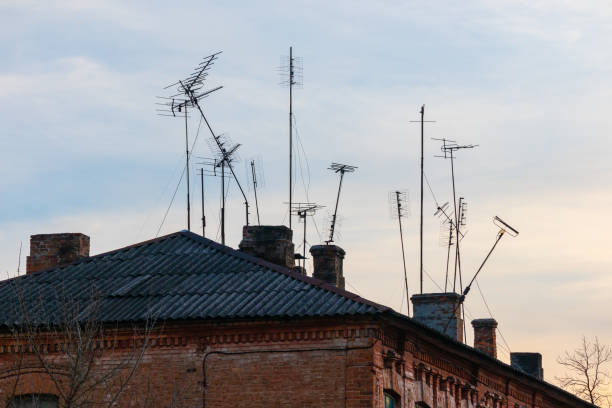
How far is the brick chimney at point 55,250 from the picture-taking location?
27453 mm

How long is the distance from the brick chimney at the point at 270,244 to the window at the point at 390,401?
450cm

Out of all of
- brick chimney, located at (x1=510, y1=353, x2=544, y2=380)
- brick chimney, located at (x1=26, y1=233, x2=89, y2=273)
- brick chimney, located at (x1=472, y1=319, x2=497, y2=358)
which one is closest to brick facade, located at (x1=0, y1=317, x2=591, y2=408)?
brick chimney, located at (x1=26, y1=233, x2=89, y2=273)

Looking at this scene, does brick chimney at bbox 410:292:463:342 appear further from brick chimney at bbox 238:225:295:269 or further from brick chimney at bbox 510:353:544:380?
brick chimney at bbox 510:353:544:380

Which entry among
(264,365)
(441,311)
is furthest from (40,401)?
(441,311)

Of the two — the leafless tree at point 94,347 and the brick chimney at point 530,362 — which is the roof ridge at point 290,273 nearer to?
the leafless tree at point 94,347

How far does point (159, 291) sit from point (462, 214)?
43.6ft

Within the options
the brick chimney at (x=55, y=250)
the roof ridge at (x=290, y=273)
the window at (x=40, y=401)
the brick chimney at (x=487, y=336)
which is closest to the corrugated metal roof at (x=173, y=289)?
the roof ridge at (x=290, y=273)

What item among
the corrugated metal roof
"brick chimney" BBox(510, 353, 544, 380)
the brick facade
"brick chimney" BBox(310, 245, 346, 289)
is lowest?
the brick facade

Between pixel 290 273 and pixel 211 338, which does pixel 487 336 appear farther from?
pixel 211 338

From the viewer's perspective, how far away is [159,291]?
24281 mm

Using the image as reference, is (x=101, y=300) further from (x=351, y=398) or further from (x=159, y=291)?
(x=351, y=398)

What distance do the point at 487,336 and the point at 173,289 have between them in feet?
47.0

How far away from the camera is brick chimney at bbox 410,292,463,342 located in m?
31.3

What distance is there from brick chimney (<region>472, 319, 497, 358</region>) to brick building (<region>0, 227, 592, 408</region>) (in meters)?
9.81
